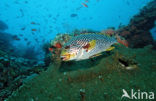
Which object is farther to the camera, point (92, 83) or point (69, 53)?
point (92, 83)

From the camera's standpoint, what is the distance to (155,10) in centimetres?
1048

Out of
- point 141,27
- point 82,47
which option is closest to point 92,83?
point 82,47

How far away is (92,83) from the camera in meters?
3.55

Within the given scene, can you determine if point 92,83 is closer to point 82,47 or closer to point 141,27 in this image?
point 82,47

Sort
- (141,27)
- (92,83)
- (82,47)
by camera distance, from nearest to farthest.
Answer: (82,47) < (92,83) < (141,27)

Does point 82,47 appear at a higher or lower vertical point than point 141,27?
lower

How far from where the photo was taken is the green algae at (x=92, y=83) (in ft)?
10.3

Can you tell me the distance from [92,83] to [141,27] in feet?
32.2

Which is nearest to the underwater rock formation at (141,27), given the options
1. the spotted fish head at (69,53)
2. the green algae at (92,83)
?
the green algae at (92,83)

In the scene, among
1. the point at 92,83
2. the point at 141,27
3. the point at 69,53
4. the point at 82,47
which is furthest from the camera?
the point at 141,27

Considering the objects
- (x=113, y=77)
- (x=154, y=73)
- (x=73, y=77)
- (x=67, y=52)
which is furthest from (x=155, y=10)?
(x=67, y=52)

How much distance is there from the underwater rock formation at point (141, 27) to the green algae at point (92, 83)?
6115 mm

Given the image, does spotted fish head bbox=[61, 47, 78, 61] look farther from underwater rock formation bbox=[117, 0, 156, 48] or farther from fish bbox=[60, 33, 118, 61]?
underwater rock formation bbox=[117, 0, 156, 48]

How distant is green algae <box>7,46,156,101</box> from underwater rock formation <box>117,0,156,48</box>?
6115 millimetres
